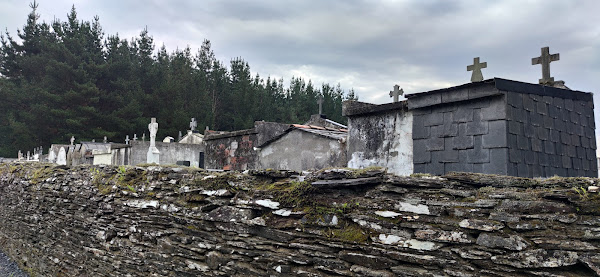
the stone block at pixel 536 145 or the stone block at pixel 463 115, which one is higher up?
the stone block at pixel 463 115

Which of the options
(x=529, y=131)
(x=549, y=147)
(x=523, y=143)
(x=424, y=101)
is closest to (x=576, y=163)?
(x=549, y=147)

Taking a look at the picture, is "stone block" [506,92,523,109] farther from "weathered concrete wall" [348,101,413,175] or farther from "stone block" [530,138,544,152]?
"weathered concrete wall" [348,101,413,175]

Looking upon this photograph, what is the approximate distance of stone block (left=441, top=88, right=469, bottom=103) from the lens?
6.75 m

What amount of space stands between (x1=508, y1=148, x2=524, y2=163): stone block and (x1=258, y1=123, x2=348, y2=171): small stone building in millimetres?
3500

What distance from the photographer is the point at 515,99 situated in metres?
6.48

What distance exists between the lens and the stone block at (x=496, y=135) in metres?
6.30

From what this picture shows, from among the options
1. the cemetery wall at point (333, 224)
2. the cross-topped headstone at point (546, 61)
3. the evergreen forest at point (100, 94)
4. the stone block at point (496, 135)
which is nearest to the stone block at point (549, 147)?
the stone block at point (496, 135)

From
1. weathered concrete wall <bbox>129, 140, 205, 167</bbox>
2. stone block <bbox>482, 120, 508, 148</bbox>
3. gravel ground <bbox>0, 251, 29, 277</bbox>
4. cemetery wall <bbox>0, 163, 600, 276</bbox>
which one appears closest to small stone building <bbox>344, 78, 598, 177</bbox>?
stone block <bbox>482, 120, 508, 148</bbox>

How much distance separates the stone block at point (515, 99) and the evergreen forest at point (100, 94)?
3509cm

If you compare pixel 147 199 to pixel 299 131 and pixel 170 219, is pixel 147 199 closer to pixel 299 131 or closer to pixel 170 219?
pixel 170 219

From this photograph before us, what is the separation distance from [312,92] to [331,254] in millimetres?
51224

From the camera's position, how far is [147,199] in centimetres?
570

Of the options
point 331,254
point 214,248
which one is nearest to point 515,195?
point 331,254

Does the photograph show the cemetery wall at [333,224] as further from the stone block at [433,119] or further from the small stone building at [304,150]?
the small stone building at [304,150]
